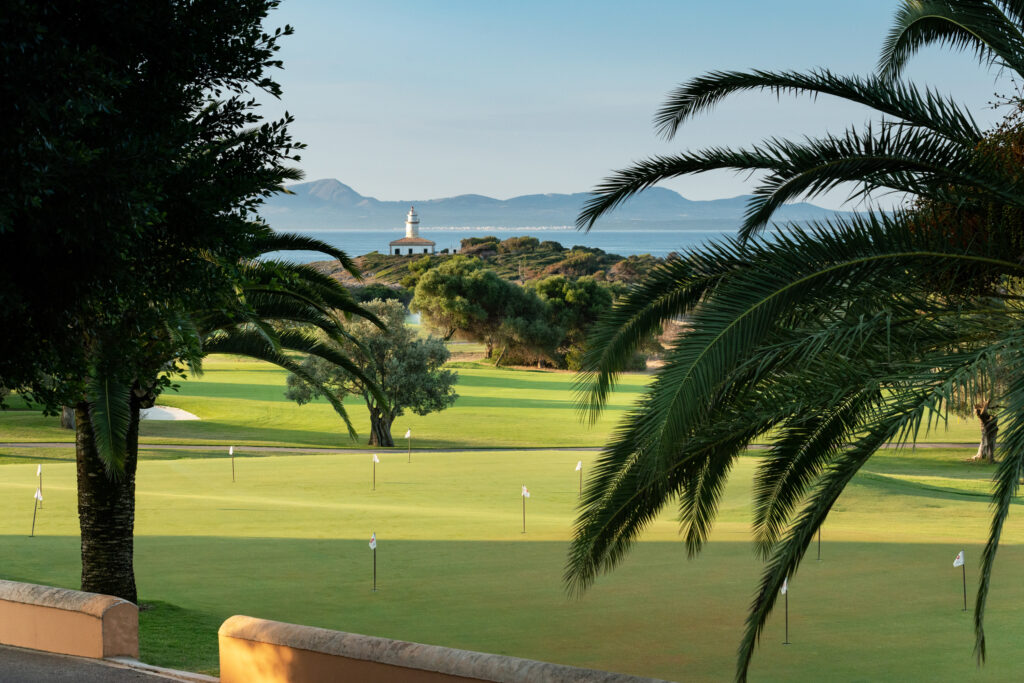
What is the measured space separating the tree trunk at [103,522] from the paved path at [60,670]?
13.9 ft

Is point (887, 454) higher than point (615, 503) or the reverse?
the reverse

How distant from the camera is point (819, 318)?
7.78 m

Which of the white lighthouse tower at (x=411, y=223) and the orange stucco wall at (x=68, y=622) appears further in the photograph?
the white lighthouse tower at (x=411, y=223)

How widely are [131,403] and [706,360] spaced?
9013 mm

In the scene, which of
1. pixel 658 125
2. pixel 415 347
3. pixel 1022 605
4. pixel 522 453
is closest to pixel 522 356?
pixel 415 347

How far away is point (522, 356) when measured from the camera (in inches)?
3059

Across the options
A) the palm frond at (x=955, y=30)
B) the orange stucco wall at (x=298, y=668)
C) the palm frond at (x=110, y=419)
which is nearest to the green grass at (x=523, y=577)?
the palm frond at (x=110, y=419)

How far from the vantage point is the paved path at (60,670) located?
25.8 ft

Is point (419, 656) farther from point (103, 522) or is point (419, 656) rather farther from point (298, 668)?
point (103, 522)

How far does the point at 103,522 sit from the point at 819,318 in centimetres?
915

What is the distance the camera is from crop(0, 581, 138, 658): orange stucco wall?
333 inches

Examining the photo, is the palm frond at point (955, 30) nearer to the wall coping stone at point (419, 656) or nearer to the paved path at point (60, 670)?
the wall coping stone at point (419, 656)

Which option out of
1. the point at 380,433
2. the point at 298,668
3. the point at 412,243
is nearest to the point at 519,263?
the point at 412,243

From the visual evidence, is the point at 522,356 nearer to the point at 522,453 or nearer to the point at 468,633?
the point at 522,453
